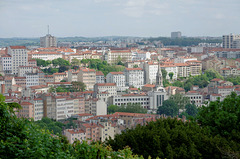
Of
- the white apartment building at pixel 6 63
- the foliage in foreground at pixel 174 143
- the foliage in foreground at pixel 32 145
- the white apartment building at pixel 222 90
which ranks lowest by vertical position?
the white apartment building at pixel 222 90

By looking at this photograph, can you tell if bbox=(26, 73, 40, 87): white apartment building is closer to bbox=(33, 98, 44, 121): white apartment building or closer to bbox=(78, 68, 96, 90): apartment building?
bbox=(78, 68, 96, 90): apartment building

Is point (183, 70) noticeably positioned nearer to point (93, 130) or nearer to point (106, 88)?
point (106, 88)

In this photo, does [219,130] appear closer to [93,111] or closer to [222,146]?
[222,146]

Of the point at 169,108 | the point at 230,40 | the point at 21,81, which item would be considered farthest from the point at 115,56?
the point at 230,40

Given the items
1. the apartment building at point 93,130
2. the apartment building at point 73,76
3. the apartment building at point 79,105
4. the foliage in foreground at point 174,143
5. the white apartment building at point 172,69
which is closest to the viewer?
the foliage in foreground at point 174,143

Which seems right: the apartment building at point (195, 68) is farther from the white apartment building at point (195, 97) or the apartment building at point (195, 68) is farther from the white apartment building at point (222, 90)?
the white apartment building at point (195, 97)

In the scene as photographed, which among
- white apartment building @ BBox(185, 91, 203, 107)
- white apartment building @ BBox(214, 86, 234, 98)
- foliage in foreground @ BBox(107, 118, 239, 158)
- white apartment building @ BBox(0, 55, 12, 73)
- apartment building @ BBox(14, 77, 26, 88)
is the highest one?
foliage in foreground @ BBox(107, 118, 239, 158)

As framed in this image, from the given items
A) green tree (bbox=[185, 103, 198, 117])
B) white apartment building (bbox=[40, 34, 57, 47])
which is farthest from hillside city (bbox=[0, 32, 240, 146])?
white apartment building (bbox=[40, 34, 57, 47])

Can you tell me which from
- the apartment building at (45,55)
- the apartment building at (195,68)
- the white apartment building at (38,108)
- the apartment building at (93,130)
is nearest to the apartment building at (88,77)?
the white apartment building at (38,108)
